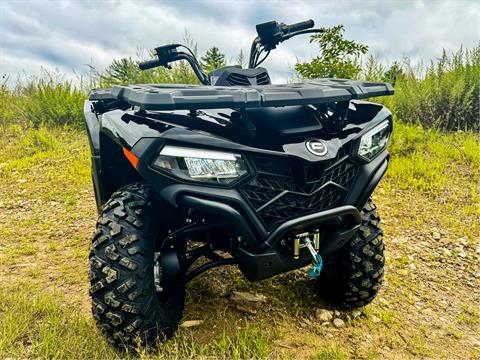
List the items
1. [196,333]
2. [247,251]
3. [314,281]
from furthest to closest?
[314,281], [196,333], [247,251]

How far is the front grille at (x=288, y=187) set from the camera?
4.88ft

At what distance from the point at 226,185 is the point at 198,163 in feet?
0.41

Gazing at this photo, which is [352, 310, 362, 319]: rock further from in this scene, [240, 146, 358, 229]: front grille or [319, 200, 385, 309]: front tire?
[240, 146, 358, 229]: front grille

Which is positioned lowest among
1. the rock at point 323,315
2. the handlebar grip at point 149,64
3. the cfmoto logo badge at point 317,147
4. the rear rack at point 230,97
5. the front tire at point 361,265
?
the rock at point 323,315

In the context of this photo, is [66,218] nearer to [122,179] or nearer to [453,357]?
[122,179]

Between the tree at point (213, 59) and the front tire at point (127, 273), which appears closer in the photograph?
the front tire at point (127, 273)

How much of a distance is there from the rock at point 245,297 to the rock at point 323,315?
0.29 m

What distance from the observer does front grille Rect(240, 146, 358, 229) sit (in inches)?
58.5

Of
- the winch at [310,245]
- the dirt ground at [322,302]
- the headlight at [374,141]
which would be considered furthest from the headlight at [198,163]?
the dirt ground at [322,302]

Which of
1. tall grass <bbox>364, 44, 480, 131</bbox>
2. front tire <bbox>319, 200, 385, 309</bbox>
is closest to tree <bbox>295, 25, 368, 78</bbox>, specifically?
tall grass <bbox>364, 44, 480, 131</bbox>

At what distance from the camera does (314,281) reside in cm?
246

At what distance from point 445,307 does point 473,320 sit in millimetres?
147

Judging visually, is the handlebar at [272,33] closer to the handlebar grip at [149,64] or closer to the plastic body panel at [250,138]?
the handlebar grip at [149,64]

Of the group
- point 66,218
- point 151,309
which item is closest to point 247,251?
point 151,309
